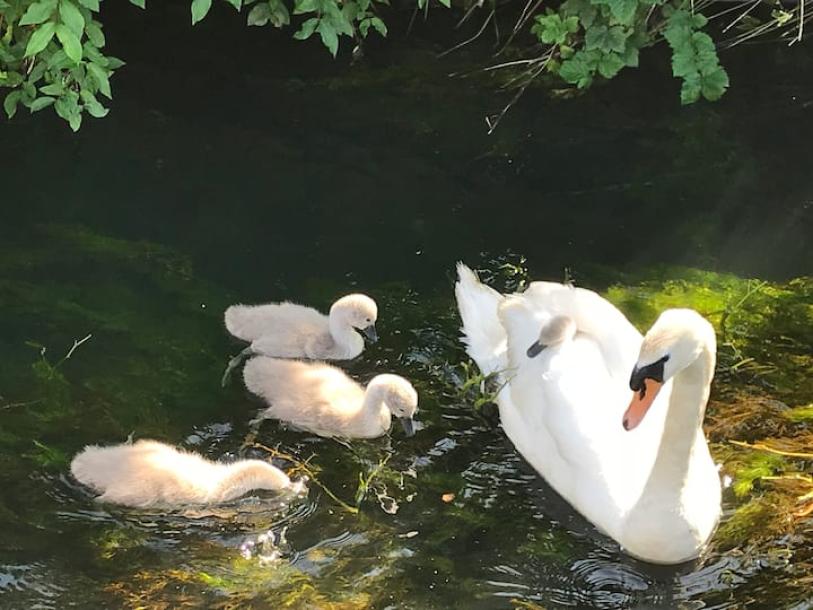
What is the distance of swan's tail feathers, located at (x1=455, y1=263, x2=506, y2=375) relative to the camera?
4.99 meters

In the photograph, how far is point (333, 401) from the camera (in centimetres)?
472

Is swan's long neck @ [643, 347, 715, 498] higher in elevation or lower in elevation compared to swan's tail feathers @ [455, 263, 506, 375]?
lower

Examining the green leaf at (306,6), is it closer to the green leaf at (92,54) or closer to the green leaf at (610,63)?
the green leaf at (92,54)

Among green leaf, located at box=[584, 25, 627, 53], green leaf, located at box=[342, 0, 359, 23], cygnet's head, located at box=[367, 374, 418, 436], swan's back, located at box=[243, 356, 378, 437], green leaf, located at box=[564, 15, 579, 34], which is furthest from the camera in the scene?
green leaf, located at box=[564, 15, 579, 34]

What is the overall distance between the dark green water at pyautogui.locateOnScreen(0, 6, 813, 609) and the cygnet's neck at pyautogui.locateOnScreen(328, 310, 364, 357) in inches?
5.5

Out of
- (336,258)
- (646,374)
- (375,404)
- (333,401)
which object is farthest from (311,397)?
(646,374)

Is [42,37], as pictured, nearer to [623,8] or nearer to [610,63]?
[623,8]

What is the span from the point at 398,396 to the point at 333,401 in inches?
12.0

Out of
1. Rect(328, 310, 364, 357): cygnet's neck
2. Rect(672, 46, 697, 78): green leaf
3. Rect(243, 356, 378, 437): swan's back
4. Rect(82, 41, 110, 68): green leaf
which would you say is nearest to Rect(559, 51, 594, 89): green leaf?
Rect(672, 46, 697, 78): green leaf

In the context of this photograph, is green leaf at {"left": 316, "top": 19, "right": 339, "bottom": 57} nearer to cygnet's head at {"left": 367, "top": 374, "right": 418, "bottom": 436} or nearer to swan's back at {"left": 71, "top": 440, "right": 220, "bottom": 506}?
cygnet's head at {"left": 367, "top": 374, "right": 418, "bottom": 436}

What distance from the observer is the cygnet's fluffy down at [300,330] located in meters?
5.14

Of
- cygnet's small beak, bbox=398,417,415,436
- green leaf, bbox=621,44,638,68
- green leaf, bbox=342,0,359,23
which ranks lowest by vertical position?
cygnet's small beak, bbox=398,417,415,436

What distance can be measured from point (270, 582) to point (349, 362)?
1.59m

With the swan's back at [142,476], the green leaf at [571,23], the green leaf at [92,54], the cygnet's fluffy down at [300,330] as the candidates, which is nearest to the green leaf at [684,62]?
the green leaf at [571,23]
